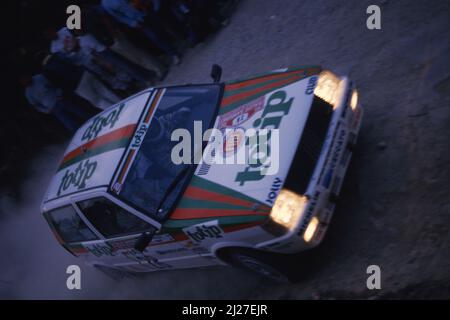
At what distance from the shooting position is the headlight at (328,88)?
12.8ft

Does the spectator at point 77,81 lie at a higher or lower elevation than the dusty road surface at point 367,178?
higher

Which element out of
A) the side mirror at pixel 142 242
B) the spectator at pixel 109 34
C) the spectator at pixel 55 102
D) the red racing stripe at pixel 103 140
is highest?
the spectator at pixel 109 34

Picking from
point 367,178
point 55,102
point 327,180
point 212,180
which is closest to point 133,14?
point 55,102

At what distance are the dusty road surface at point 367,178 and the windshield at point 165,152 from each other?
131 centimetres

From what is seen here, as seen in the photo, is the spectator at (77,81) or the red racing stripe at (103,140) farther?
the spectator at (77,81)

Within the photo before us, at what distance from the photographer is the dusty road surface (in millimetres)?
3598

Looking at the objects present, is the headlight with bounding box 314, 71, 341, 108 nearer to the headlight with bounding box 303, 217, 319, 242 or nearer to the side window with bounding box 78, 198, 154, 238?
the headlight with bounding box 303, 217, 319, 242

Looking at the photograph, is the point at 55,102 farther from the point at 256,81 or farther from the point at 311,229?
the point at 311,229

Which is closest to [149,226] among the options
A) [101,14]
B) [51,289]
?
[51,289]

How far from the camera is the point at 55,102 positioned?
8016mm

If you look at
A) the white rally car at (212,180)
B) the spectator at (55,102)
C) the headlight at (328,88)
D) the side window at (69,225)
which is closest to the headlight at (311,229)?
the white rally car at (212,180)

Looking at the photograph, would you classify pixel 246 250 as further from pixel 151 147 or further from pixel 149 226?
pixel 151 147

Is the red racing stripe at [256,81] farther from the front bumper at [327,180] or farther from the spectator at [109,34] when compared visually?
the spectator at [109,34]

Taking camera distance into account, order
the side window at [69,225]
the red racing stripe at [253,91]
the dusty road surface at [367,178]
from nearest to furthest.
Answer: the dusty road surface at [367,178]
the red racing stripe at [253,91]
the side window at [69,225]
